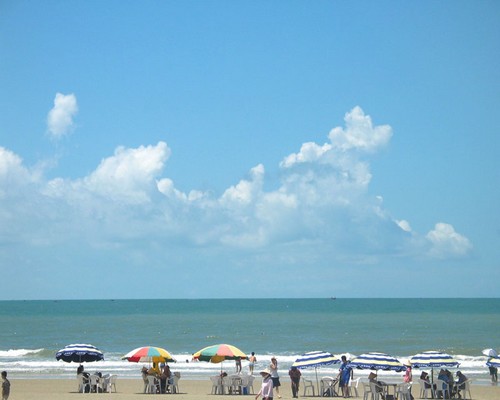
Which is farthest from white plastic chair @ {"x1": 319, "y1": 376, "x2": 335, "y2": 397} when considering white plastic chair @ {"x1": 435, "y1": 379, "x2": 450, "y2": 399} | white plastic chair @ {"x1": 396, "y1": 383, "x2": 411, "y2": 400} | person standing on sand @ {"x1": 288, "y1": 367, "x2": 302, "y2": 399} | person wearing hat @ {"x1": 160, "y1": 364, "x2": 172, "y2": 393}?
person wearing hat @ {"x1": 160, "y1": 364, "x2": 172, "y2": 393}

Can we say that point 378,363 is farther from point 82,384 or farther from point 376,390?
point 82,384

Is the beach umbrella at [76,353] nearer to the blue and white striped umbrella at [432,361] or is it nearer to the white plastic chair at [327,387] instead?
the white plastic chair at [327,387]

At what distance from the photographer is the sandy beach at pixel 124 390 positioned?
26.2 metres

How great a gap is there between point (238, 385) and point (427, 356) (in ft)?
22.4

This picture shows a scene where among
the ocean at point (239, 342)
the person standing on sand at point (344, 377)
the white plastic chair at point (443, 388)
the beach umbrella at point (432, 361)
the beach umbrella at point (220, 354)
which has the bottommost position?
the ocean at point (239, 342)

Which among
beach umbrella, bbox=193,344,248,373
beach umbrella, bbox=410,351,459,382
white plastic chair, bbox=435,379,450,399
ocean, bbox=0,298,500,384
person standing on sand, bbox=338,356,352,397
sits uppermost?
beach umbrella, bbox=193,344,248,373

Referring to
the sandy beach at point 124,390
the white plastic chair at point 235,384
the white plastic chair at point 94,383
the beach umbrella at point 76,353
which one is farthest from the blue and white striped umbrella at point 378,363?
the beach umbrella at point 76,353

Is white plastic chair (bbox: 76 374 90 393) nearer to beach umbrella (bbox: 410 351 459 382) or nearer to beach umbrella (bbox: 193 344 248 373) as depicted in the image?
beach umbrella (bbox: 193 344 248 373)

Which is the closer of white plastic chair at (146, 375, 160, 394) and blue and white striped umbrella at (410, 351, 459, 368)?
blue and white striped umbrella at (410, 351, 459, 368)

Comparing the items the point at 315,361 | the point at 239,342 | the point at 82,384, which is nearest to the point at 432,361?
the point at 315,361

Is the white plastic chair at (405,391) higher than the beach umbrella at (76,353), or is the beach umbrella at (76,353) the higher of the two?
the beach umbrella at (76,353)

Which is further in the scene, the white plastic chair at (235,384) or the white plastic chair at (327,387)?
the white plastic chair at (235,384)

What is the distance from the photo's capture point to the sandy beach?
26250mm

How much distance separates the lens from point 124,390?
2952 cm
